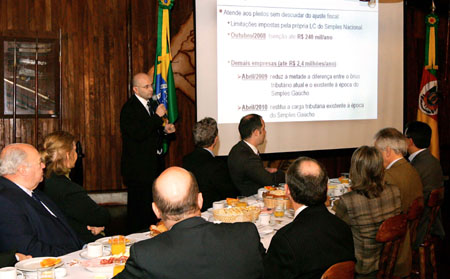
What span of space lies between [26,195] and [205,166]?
5.53 feet

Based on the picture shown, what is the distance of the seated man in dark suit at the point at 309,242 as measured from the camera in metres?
2.25

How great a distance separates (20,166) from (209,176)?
1706 mm

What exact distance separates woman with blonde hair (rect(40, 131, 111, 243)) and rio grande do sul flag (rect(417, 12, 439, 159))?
5.31 meters

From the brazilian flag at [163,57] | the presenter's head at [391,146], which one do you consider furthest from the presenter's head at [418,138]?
the brazilian flag at [163,57]

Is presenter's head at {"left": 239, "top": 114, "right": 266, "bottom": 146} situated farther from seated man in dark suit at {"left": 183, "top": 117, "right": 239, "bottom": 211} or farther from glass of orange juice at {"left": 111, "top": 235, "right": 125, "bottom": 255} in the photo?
glass of orange juice at {"left": 111, "top": 235, "right": 125, "bottom": 255}

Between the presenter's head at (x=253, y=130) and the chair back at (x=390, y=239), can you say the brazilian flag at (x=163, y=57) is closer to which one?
the presenter's head at (x=253, y=130)

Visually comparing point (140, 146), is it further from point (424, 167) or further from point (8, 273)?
point (8, 273)

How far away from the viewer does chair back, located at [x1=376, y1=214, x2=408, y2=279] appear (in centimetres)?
321

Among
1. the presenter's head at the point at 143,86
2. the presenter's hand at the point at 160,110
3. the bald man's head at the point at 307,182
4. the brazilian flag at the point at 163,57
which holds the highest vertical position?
the brazilian flag at the point at 163,57

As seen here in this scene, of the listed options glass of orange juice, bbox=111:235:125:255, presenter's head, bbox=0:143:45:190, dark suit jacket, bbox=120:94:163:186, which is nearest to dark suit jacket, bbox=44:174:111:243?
presenter's head, bbox=0:143:45:190

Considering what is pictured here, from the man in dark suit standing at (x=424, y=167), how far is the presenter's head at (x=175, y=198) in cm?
305

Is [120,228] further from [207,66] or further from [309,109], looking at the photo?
[309,109]

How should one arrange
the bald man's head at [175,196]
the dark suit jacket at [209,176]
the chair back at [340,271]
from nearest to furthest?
the bald man's head at [175,196] → the chair back at [340,271] → the dark suit jacket at [209,176]

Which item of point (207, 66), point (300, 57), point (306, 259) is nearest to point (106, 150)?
point (207, 66)
